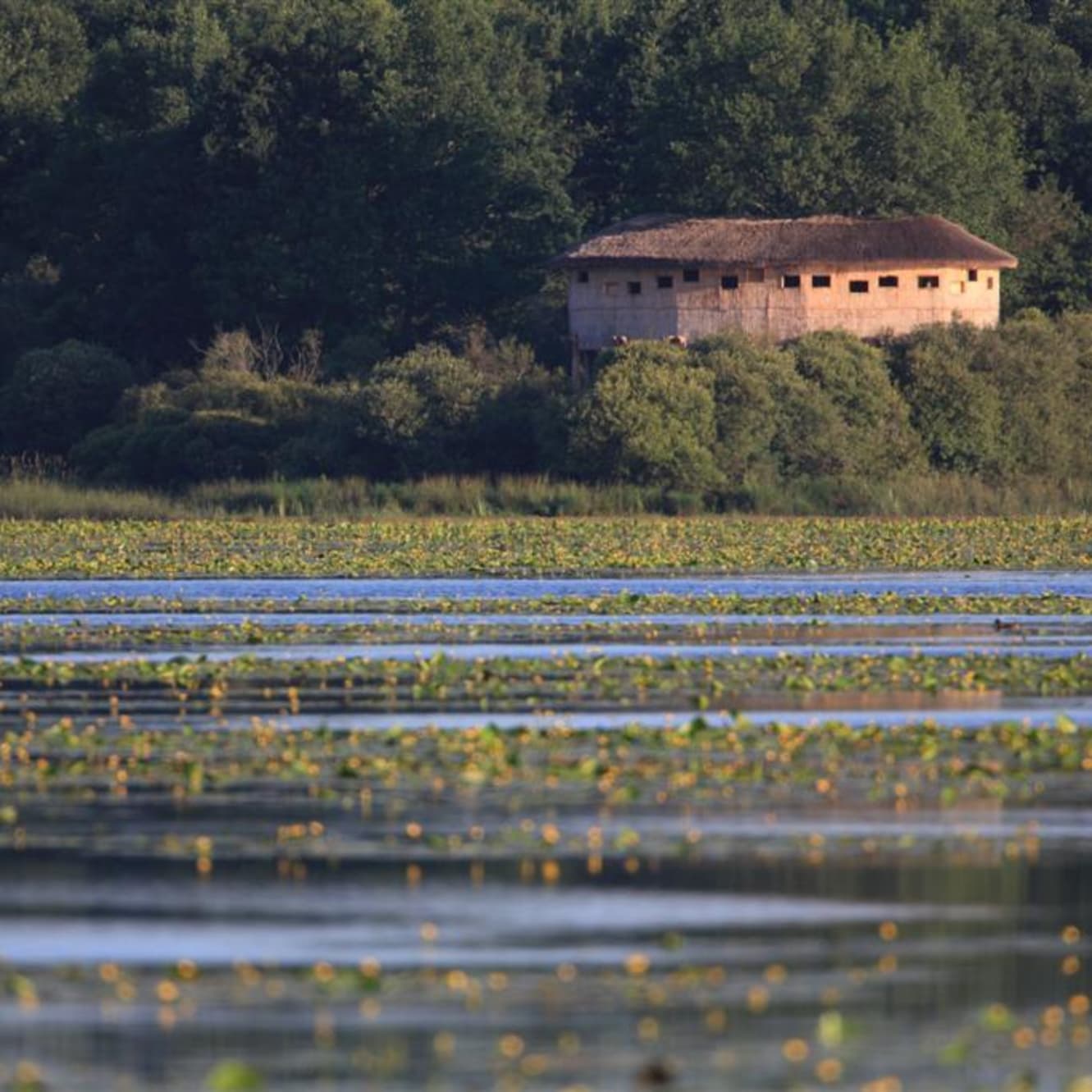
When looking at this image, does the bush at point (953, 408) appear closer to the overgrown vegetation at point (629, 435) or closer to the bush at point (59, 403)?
the overgrown vegetation at point (629, 435)

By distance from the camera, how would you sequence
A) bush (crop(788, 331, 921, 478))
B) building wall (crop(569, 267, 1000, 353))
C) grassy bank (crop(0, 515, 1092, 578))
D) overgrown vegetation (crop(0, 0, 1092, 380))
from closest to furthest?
grassy bank (crop(0, 515, 1092, 578)), bush (crop(788, 331, 921, 478)), building wall (crop(569, 267, 1000, 353)), overgrown vegetation (crop(0, 0, 1092, 380))

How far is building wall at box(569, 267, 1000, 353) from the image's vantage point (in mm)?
77375

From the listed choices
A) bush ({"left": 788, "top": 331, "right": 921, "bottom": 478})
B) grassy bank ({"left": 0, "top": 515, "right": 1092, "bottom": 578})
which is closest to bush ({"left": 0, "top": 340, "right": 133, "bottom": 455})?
grassy bank ({"left": 0, "top": 515, "right": 1092, "bottom": 578})

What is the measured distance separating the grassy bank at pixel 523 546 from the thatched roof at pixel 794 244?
1388 cm

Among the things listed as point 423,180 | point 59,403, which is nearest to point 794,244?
point 423,180

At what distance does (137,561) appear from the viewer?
47.8 metres

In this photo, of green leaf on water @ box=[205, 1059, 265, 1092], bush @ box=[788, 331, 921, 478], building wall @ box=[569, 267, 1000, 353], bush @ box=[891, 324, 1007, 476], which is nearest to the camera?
green leaf on water @ box=[205, 1059, 265, 1092]

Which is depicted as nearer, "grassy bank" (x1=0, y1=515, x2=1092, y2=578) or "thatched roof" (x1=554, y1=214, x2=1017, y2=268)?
"grassy bank" (x1=0, y1=515, x2=1092, y2=578)

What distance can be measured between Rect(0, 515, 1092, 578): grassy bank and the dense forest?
45.4 feet

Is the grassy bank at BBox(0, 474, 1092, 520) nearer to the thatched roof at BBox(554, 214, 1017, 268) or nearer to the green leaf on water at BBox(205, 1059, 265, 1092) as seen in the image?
the thatched roof at BBox(554, 214, 1017, 268)

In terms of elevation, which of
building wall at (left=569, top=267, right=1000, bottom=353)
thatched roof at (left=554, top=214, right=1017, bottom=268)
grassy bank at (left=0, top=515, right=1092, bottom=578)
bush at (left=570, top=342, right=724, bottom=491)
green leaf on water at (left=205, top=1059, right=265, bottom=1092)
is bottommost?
grassy bank at (left=0, top=515, right=1092, bottom=578)

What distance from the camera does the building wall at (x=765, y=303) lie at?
77375mm

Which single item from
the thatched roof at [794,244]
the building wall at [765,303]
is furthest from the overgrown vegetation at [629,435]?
the thatched roof at [794,244]

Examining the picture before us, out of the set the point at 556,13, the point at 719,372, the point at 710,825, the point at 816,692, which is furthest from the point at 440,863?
the point at 556,13
